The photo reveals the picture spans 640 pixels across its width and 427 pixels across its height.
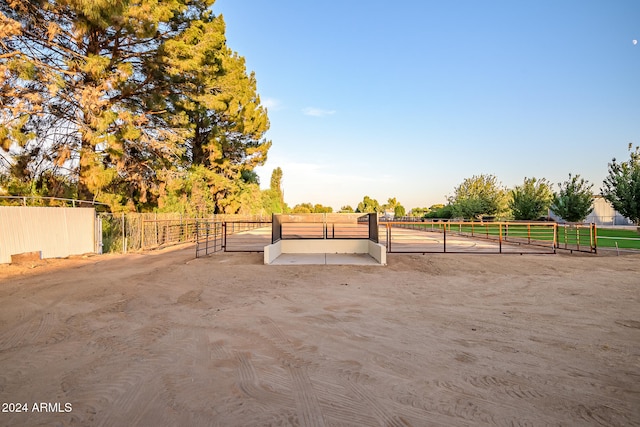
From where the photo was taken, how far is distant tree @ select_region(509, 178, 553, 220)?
101ft

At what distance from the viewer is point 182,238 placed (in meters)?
19.7

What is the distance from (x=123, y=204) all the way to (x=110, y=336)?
48.5 ft

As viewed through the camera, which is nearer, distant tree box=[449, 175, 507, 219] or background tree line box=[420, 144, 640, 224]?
background tree line box=[420, 144, 640, 224]

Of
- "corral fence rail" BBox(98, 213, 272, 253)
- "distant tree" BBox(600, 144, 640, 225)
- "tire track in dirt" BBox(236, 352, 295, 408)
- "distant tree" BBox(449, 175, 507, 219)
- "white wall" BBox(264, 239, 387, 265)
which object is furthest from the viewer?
"distant tree" BBox(449, 175, 507, 219)

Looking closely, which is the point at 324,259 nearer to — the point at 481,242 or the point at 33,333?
the point at 33,333

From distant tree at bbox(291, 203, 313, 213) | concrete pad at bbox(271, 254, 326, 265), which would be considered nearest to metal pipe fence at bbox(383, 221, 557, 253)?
concrete pad at bbox(271, 254, 326, 265)

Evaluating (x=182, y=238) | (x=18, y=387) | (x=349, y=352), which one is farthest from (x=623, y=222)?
(x=18, y=387)

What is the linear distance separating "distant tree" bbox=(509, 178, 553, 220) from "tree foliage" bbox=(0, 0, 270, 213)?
27200 millimetres

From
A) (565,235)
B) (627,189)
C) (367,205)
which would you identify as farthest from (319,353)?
(367,205)

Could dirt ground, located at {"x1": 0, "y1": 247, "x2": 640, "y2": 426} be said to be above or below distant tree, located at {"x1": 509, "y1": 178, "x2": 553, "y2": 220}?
below

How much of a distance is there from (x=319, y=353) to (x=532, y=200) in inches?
1301

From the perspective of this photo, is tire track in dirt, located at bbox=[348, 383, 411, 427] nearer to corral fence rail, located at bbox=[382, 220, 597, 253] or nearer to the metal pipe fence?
the metal pipe fence

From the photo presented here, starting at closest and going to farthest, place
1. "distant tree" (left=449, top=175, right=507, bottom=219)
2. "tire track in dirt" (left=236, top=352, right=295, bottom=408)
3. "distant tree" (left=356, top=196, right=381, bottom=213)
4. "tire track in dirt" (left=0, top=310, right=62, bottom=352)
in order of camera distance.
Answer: "tire track in dirt" (left=236, top=352, right=295, bottom=408), "tire track in dirt" (left=0, top=310, right=62, bottom=352), "distant tree" (left=449, top=175, right=507, bottom=219), "distant tree" (left=356, top=196, right=381, bottom=213)

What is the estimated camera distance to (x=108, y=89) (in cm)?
1363
